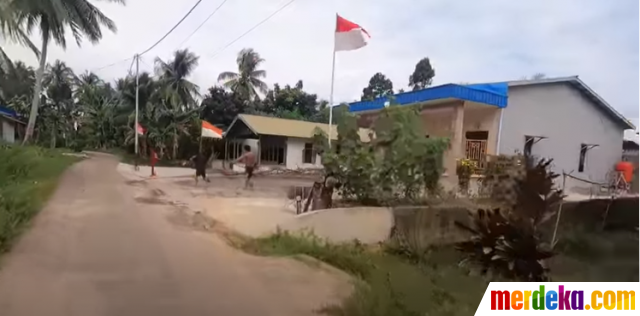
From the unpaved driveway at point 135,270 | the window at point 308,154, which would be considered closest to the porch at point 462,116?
the window at point 308,154

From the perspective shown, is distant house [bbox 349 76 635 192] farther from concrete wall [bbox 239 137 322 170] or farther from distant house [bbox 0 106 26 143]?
distant house [bbox 0 106 26 143]

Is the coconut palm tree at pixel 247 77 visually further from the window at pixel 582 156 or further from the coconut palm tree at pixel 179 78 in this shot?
the window at pixel 582 156

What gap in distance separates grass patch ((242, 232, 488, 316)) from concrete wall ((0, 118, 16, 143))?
2461 millimetres

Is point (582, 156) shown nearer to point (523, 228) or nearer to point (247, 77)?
point (523, 228)

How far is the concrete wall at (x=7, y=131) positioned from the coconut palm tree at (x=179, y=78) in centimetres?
194

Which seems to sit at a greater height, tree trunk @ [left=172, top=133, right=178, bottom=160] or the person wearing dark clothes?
tree trunk @ [left=172, top=133, right=178, bottom=160]

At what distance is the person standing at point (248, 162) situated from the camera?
77.7 inches

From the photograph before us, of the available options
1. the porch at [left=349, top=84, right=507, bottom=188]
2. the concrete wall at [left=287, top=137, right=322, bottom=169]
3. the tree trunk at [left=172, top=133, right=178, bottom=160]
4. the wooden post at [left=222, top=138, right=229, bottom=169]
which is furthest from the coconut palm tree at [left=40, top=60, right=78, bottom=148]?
the porch at [left=349, top=84, right=507, bottom=188]

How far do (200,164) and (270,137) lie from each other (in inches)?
15.5

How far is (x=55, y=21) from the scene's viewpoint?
248 centimetres

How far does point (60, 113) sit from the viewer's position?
2.43 metres

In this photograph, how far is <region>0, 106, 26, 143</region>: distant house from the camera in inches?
127

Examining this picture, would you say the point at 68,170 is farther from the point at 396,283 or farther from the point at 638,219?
the point at 638,219

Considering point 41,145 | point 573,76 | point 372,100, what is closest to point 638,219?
point 573,76
